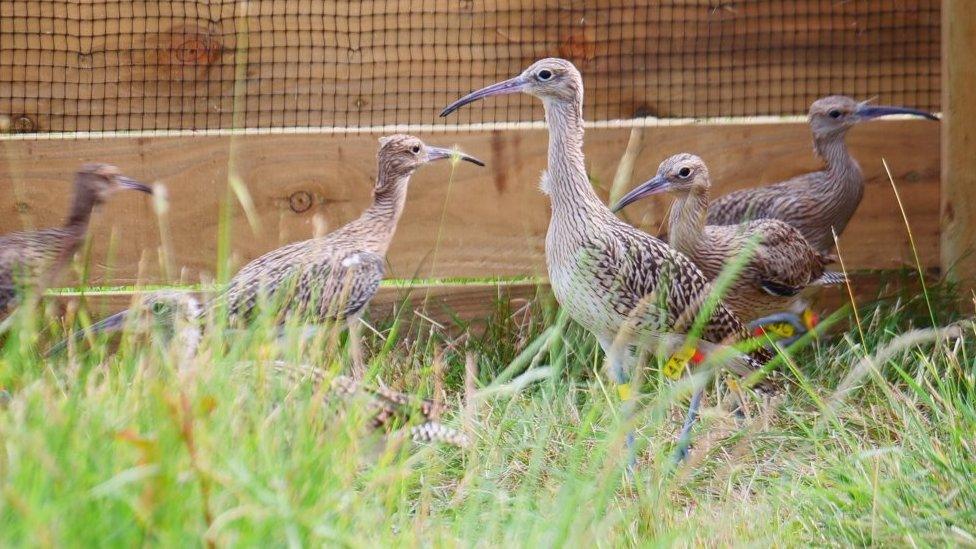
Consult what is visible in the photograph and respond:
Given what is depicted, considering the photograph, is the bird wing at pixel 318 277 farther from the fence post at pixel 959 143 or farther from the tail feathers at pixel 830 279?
Answer: the fence post at pixel 959 143

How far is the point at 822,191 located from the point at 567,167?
170 centimetres

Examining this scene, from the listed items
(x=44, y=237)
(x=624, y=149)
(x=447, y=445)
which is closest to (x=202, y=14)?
(x=44, y=237)

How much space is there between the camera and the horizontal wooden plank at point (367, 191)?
5945mm

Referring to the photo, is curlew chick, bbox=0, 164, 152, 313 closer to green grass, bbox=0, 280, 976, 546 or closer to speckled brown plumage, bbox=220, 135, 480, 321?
green grass, bbox=0, 280, 976, 546

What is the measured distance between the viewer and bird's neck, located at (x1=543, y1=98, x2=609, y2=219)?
484cm

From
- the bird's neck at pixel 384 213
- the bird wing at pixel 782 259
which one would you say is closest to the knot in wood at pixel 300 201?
the bird's neck at pixel 384 213

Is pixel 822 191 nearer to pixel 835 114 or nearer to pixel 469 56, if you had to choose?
pixel 835 114

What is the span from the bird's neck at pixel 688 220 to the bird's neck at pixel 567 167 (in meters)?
0.71

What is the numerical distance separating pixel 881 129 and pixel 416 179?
2267 millimetres

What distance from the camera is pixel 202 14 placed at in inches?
266

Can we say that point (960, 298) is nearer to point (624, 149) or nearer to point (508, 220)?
point (624, 149)

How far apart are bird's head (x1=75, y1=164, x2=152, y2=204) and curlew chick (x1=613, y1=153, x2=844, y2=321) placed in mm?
2096

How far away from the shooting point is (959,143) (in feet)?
18.4

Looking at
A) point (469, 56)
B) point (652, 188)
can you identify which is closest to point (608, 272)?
point (652, 188)
